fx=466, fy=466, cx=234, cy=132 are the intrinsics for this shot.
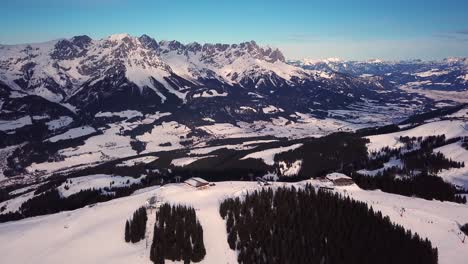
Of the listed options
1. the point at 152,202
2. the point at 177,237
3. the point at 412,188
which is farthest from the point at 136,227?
the point at 412,188

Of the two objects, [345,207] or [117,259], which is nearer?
[117,259]

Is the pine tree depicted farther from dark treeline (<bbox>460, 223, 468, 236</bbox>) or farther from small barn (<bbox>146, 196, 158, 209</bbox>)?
dark treeline (<bbox>460, 223, 468, 236</bbox>)

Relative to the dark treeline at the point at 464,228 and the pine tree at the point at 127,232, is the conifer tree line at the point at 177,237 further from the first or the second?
the dark treeline at the point at 464,228

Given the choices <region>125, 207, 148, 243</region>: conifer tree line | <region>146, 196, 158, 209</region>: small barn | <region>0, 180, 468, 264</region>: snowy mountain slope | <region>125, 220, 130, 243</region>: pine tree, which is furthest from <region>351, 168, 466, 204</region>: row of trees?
<region>125, 220, 130, 243</region>: pine tree

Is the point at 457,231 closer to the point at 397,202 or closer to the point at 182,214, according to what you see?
the point at 397,202

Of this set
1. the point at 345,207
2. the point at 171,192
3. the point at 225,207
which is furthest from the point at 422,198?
the point at 171,192
